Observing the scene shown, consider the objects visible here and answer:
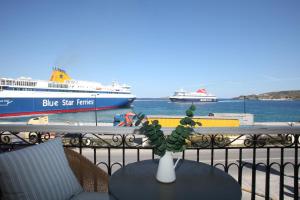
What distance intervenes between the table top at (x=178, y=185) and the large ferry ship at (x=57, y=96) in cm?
3934

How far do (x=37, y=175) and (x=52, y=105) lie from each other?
43.1m

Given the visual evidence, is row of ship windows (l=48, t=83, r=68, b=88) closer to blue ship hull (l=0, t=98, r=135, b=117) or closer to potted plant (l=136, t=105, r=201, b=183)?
blue ship hull (l=0, t=98, r=135, b=117)

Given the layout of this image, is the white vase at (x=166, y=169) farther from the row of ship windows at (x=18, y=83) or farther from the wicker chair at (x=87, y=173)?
the row of ship windows at (x=18, y=83)

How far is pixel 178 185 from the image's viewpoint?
4.79 feet

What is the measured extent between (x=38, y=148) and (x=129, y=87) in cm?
5503

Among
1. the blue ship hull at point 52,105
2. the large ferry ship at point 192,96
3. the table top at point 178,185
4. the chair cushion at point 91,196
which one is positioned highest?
the large ferry ship at point 192,96

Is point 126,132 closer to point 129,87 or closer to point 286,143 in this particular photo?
point 286,143

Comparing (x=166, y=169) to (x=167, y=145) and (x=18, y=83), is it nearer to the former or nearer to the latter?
(x=167, y=145)

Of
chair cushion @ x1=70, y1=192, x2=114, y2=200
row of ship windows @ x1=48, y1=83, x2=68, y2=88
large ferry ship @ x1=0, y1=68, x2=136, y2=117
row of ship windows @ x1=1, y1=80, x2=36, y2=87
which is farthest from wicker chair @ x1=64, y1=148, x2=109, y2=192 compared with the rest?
row of ship windows @ x1=48, y1=83, x2=68, y2=88

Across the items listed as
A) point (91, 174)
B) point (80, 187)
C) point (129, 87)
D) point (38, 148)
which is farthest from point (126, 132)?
point (129, 87)

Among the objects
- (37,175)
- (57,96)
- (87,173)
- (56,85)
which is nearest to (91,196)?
(87,173)

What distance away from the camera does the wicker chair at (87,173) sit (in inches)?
78.5

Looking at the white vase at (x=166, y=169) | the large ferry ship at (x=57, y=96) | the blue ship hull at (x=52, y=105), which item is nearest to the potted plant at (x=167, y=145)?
the white vase at (x=166, y=169)

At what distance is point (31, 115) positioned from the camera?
3694 centimetres
